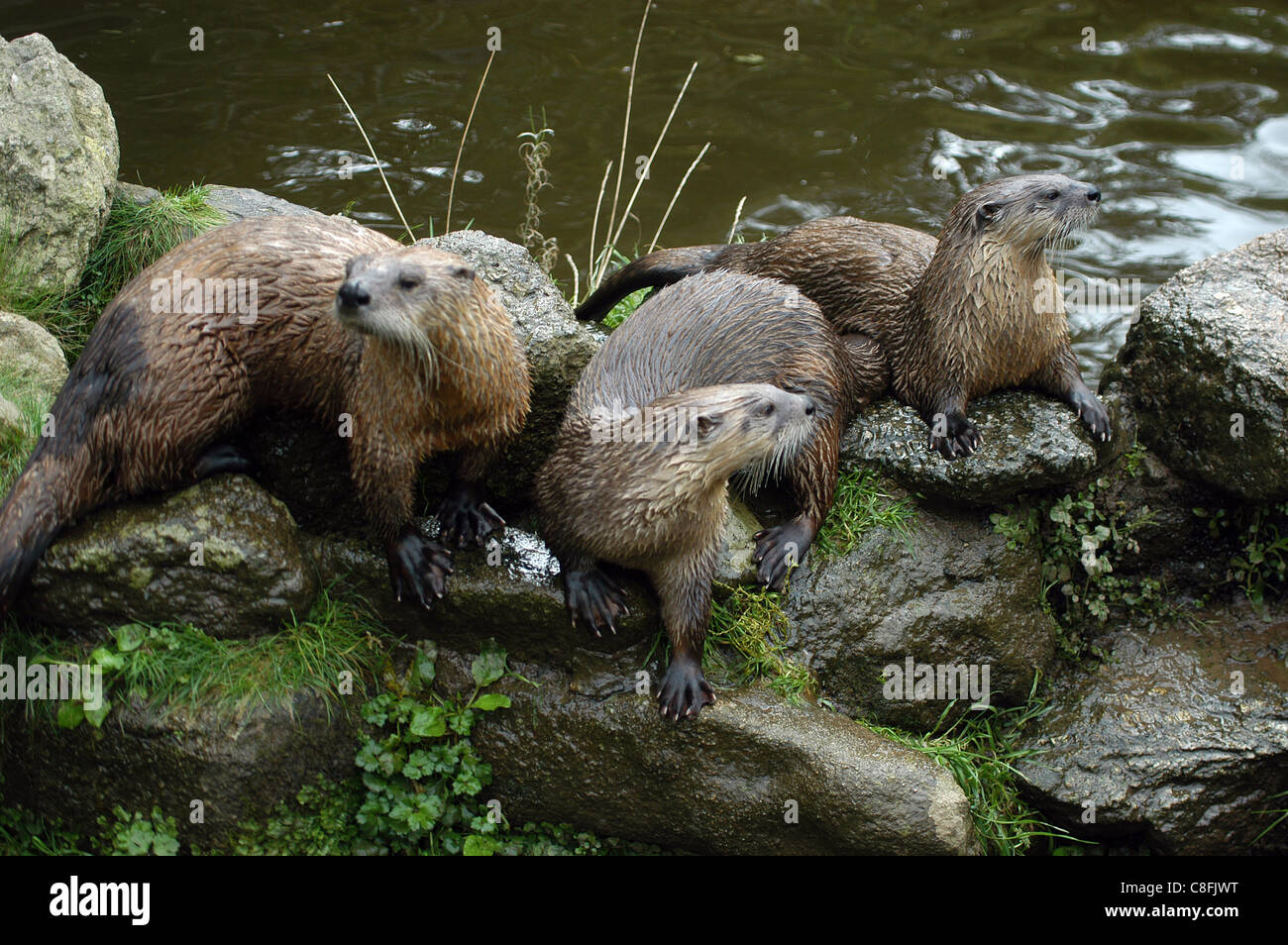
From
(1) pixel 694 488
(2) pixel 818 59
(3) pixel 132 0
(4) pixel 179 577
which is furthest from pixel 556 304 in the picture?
(3) pixel 132 0

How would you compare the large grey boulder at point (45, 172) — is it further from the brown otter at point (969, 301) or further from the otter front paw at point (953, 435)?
the otter front paw at point (953, 435)

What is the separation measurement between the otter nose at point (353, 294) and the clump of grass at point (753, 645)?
1.21 meters

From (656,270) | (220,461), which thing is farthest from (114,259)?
(656,270)

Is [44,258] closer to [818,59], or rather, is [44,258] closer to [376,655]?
[376,655]

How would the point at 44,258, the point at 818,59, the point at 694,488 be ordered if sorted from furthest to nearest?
1. the point at 818,59
2. the point at 44,258
3. the point at 694,488

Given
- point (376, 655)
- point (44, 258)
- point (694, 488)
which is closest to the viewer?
point (694, 488)

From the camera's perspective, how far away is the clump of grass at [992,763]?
10.3 ft

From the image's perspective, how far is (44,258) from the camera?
3926 millimetres

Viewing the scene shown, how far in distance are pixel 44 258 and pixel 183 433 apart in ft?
5.18

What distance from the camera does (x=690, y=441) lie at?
2670mm

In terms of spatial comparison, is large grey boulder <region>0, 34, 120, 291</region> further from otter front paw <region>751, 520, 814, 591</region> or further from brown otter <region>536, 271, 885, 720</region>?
otter front paw <region>751, 520, 814, 591</region>

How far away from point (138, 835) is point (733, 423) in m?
1.69

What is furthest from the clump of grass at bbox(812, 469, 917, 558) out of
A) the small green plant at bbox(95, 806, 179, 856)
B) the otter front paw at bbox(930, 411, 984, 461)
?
the small green plant at bbox(95, 806, 179, 856)

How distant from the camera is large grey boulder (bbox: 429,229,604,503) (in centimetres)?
322
